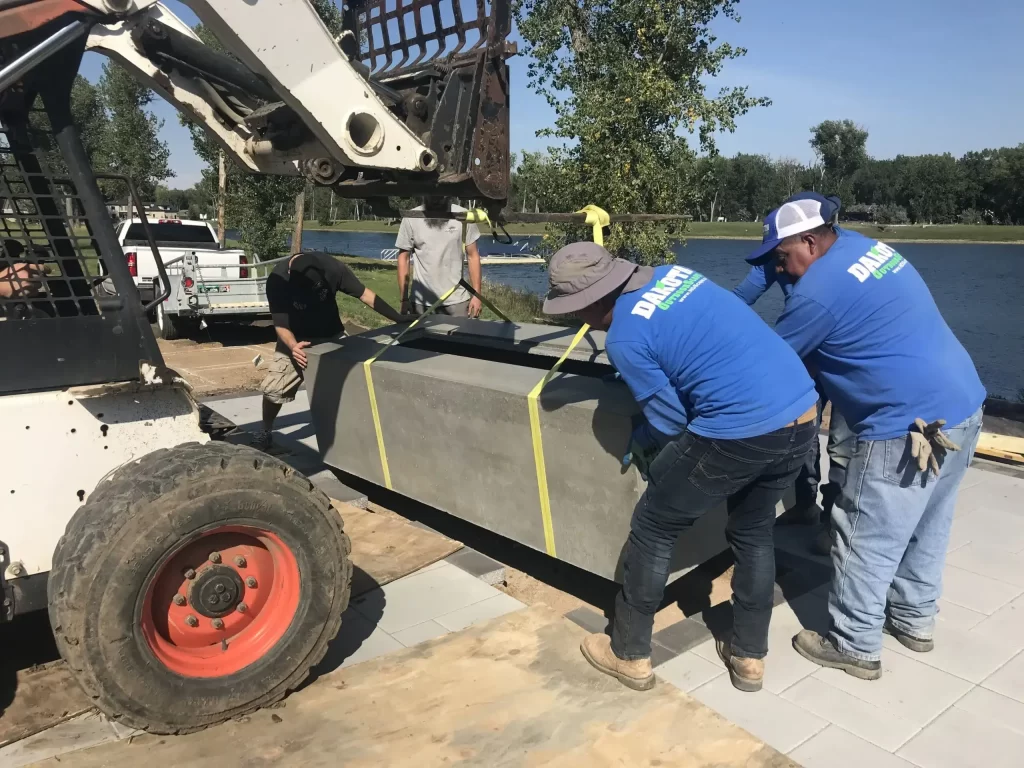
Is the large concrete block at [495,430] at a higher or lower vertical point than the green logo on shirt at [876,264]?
lower

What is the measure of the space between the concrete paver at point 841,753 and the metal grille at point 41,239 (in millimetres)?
3048

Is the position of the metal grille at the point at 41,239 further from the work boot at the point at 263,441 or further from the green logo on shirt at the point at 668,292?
the work boot at the point at 263,441

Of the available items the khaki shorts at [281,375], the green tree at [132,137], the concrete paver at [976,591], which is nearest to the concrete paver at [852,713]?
the concrete paver at [976,591]

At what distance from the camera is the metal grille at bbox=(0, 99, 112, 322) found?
9.33ft

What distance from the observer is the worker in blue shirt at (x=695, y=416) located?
2.89m

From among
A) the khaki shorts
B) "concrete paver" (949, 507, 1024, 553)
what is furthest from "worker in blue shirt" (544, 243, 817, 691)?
the khaki shorts

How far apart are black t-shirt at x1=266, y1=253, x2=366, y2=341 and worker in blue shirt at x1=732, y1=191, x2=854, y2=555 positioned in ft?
9.43

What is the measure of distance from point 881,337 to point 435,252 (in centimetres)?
428

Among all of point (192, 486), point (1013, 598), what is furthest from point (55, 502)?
point (1013, 598)

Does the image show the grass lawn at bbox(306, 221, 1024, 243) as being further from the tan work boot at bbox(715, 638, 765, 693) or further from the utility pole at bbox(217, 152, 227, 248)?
the tan work boot at bbox(715, 638, 765, 693)

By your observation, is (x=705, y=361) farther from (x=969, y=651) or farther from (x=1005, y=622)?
(x=1005, y=622)

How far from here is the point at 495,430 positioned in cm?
418

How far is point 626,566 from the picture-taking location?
330cm

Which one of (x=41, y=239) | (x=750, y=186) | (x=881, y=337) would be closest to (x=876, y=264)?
(x=881, y=337)
